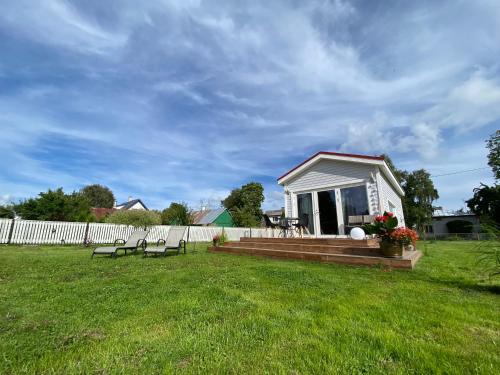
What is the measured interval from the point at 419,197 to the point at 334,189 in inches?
1131

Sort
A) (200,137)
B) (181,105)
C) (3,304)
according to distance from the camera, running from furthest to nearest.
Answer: (200,137) → (181,105) → (3,304)

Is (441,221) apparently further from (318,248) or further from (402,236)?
(402,236)

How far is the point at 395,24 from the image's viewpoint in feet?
23.1

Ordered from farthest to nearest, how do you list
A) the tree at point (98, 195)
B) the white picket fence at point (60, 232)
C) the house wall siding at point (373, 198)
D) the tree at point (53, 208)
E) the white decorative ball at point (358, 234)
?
1. the tree at point (98, 195)
2. the tree at point (53, 208)
3. the white picket fence at point (60, 232)
4. the house wall siding at point (373, 198)
5. the white decorative ball at point (358, 234)

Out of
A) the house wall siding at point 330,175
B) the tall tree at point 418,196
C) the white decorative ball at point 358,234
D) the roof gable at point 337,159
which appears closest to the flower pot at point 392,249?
the white decorative ball at point 358,234

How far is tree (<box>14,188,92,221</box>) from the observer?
52.3ft

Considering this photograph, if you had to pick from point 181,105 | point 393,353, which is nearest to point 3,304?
point 393,353

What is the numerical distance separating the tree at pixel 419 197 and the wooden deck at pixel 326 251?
27.5 metres

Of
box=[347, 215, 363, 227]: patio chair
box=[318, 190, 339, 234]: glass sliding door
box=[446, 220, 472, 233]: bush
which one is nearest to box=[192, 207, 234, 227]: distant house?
box=[318, 190, 339, 234]: glass sliding door

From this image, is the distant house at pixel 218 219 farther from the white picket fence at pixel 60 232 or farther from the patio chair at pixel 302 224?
the patio chair at pixel 302 224

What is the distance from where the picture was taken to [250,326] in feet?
7.30

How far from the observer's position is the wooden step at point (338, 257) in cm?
501

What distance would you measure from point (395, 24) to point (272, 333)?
9.24 metres

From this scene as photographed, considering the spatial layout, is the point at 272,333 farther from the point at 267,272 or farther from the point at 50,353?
the point at 267,272
